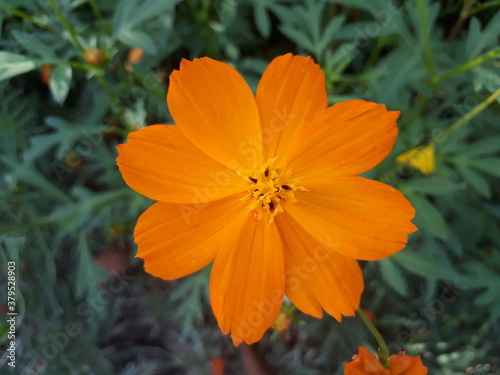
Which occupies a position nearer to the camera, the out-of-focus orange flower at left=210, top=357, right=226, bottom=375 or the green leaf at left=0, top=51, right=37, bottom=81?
the green leaf at left=0, top=51, right=37, bottom=81

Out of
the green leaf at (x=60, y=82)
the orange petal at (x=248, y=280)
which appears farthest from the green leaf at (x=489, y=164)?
the green leaf at (x=60, y=82)

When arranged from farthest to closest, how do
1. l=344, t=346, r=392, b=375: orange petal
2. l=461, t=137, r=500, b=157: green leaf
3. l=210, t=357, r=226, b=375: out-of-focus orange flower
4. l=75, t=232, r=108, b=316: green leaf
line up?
1. l=210, t=357, r=226, b=375: out-of-focus orange flower
2. l=75, t=232, r=108, b=316: green leaf
3. l=461, t=137, r=500, b=157: green leaf
4. l=344, t=346, r=392, b=375: orange petal

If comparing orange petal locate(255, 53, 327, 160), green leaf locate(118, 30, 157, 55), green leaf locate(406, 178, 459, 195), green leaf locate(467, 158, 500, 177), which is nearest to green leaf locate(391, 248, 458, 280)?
green leaf locate(406, 178, 459, 195)

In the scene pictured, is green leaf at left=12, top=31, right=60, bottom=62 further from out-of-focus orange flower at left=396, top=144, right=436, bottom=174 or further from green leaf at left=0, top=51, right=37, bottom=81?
out-of-focus orange flower at left=396, top=144, right=436, bottom=174

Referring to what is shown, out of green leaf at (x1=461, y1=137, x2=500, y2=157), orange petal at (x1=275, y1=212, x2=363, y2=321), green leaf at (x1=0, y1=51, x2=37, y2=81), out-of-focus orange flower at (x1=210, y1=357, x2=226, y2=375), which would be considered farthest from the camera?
out-of-focus orange flower at (x1=210, y1=357, x2=226, y2=375)

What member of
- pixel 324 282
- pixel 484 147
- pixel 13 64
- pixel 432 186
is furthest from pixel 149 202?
pixel 484 147

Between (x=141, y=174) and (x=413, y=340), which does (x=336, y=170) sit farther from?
(x=413, y=340)

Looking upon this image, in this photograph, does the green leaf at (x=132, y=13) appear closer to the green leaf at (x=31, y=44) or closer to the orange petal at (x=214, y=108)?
the green leaf at (x=31, y=44)

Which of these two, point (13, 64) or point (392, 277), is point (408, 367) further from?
point (13, 64)
